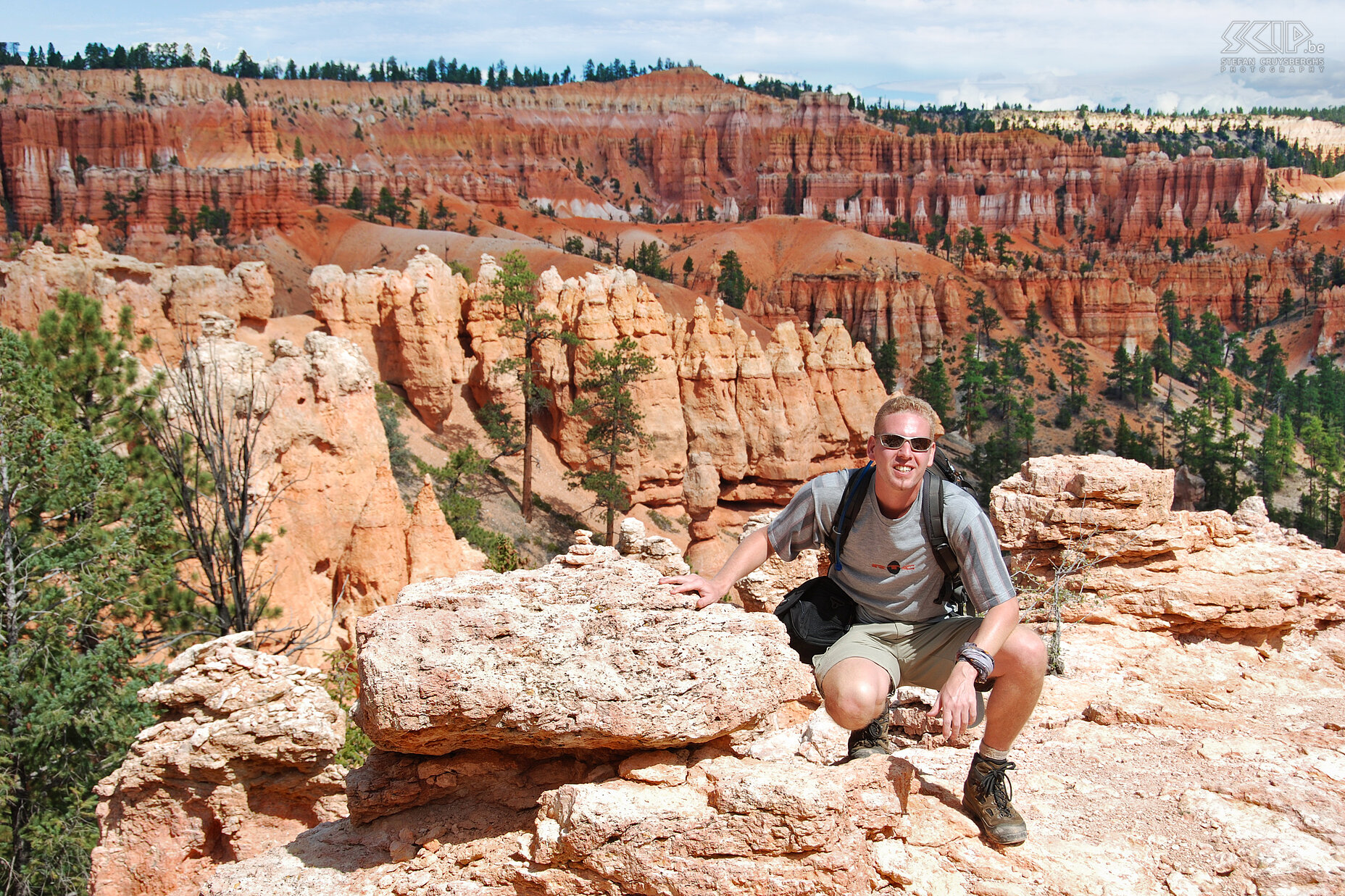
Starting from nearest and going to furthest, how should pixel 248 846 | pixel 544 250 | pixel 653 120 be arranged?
pixel 248 846 → pixel 544 250 → pixel 653 120

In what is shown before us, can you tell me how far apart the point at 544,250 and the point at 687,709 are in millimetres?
63809

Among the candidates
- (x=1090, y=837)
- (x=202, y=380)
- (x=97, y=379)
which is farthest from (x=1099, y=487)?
(x=97, y=379)

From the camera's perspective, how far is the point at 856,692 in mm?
4289

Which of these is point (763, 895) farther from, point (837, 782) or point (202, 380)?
point (202, 380)

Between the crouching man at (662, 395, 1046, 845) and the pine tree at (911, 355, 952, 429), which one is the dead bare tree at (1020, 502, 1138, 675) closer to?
the crouching man at (662, 395, 1046, 845)

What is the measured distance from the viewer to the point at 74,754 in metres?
10.7

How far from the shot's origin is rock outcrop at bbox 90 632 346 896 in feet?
19.4

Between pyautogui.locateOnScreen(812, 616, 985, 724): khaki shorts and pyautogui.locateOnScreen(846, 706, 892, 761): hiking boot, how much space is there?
0.19m

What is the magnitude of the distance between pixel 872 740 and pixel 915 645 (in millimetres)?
518

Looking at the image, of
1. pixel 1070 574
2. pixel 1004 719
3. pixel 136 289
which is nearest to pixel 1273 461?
pixel 1070 574

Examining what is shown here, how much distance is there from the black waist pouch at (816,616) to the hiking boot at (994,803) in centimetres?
93

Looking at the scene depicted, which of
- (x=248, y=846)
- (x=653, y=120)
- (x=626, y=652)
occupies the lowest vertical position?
(x=248, y=846)

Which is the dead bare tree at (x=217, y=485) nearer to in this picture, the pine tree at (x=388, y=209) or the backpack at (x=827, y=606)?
the backpack at (x=827, y=606)

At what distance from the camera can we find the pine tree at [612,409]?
3097 centimetres
